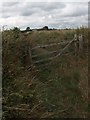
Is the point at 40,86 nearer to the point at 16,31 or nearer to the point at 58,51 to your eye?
the point at 16,31

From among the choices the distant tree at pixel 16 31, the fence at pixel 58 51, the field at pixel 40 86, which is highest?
the distant tree at pixel 16 31

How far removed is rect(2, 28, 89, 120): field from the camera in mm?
5254

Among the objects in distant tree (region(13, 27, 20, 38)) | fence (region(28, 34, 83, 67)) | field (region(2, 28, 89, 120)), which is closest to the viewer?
field (region(2, 28, 89, 120))

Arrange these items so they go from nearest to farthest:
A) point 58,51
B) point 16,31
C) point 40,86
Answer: point 40,86 → point 16,31 → point 58,51

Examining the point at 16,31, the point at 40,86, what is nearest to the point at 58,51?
the point at 16,31

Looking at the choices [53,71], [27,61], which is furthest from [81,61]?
[27,61]

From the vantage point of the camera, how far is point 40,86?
704cm

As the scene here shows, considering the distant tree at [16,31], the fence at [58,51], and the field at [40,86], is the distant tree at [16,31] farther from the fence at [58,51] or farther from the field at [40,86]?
the fence at [58,51]

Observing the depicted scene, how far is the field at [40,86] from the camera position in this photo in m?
5.25

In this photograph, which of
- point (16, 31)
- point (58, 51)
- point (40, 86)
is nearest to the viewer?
point (40, 86)

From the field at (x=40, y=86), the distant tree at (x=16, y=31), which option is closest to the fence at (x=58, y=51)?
the field at (x=40, y=86)

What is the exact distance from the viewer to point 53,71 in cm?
950

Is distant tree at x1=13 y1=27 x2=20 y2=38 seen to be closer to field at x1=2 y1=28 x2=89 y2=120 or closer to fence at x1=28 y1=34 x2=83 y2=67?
field at x1=2 y1=28 x2=89 y2=120

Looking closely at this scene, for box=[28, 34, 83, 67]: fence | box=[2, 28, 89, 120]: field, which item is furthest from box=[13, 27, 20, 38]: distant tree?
box=[28, 34, 83, 67]: fence
